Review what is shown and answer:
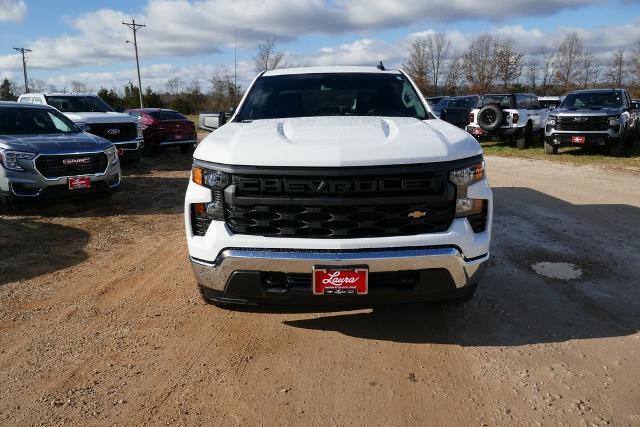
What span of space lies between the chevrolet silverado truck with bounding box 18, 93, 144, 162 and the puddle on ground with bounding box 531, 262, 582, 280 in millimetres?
9757

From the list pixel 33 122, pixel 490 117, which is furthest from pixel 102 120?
pixel 490 117

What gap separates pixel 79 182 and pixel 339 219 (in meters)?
5.35

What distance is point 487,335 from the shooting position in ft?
10.6

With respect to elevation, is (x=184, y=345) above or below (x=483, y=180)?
below

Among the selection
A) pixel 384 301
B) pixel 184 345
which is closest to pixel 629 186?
pixel 384 301

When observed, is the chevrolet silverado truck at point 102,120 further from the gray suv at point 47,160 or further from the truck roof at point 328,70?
the truck roof at point 328,70

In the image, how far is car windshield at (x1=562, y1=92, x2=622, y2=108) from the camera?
1360 cm

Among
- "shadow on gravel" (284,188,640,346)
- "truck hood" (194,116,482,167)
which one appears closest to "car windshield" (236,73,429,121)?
"truck hood" (194,116,482,167)

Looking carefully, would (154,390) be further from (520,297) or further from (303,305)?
(520,297)

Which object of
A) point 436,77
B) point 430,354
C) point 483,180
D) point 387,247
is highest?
point 436,77

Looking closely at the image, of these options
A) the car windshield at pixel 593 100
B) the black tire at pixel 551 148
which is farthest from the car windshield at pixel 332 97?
the car windshield at pixel 593 100

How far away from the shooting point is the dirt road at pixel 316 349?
2.51 metres

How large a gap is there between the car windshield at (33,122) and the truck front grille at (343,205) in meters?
6.28

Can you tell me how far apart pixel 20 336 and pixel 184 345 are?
117cm
